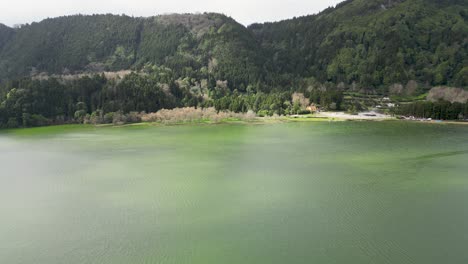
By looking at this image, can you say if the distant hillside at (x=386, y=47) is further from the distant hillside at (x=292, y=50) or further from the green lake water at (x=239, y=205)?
the green lake water at (x=239, y=205)

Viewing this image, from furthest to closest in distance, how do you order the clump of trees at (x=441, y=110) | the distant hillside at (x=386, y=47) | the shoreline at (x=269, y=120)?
1. the distant hillside at (x=386, y=47)
2. the shoreline at (x=269, y=120)
3. the clump of trees at (x=441, y=110)

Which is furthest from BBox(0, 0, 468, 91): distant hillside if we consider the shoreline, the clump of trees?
the shoreline

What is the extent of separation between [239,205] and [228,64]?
435 feet

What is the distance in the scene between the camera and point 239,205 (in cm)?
2730

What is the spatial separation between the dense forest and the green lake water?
187 feet

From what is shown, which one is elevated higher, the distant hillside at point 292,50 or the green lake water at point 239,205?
the distant hillside at point 292,50

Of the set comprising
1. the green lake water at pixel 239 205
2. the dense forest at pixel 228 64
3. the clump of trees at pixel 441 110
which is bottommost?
the green lake water at pixel 239 205

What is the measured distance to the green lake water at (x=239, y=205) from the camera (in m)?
19.8

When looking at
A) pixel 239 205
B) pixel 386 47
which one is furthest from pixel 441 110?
pixel 239 205

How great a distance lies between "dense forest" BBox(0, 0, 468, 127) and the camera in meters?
108

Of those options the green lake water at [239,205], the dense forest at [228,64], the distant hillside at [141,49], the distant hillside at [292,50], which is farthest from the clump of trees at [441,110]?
the distant hillside at [141,49]

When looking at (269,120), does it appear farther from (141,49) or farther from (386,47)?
(141,49)

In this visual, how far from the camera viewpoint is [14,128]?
92625 mm

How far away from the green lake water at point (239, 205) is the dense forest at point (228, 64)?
5714cm
